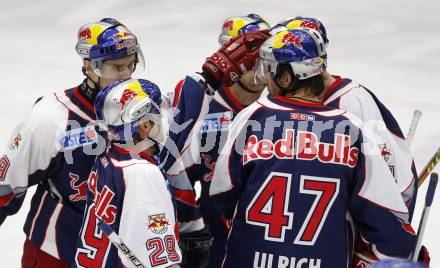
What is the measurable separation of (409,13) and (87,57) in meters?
6.44

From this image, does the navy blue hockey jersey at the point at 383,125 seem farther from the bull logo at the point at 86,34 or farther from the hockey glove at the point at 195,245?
the bull logo at the point at 86,34

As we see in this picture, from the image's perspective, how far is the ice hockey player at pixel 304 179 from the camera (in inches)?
107

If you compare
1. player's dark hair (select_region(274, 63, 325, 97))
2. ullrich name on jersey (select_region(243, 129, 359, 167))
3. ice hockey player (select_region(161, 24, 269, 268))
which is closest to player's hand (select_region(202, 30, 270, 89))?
ice hockey player (select_region(161, 24, 269, 268))

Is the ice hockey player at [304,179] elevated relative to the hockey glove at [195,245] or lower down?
elevated

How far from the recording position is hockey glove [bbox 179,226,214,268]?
3.21m

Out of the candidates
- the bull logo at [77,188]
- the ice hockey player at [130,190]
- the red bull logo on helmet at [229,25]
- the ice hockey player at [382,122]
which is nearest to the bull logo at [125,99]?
the ice hockey player at [130,190]

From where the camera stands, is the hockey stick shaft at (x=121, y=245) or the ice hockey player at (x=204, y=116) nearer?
the hockey stick shaft at (x=121, y=245)

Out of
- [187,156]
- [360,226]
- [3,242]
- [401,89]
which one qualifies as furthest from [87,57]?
[401,89]

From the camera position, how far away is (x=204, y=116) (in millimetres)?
3592

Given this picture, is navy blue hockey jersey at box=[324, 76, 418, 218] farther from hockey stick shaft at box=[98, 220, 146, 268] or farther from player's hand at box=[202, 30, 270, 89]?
hockey stick shaft at box=[98, 220, 146, 268]

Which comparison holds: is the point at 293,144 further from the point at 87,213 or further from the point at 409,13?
the point at 409,13

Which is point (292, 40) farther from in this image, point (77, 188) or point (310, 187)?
point (77, 188)

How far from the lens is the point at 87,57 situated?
10.8 feet

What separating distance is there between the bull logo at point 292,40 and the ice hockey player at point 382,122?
0.41 metres
